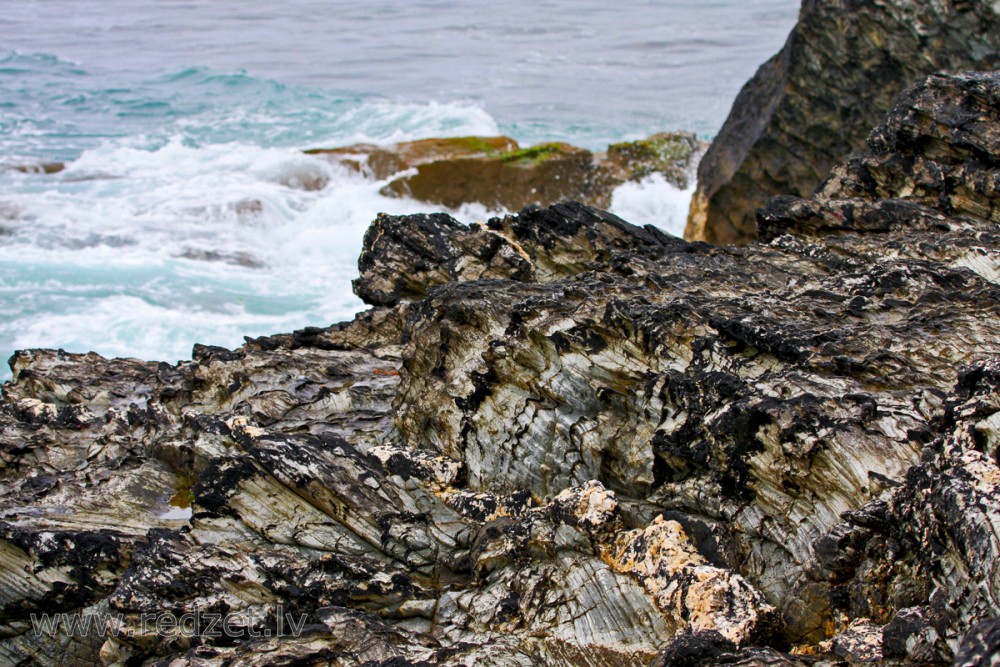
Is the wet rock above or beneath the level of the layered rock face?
beneath

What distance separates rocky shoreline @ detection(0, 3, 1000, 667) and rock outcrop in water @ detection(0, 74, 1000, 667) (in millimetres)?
26

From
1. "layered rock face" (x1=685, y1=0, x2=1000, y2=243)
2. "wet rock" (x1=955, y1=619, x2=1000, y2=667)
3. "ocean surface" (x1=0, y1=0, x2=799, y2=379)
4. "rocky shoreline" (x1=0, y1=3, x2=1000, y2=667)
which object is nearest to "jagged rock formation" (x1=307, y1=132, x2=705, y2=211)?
"ocean surface" (x1=0, y1=0, x2=799, y2=379)

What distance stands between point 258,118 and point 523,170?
53.8 feet

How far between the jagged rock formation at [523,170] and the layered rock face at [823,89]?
8.54m

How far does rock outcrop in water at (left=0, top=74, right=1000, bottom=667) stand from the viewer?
262 inches

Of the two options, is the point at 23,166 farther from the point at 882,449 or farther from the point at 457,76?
the point at 882,449

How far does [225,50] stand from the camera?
2036 inches

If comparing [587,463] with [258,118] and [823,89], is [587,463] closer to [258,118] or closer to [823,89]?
[823,89]

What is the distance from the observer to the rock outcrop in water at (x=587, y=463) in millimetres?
6656

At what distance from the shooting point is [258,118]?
39875 mm

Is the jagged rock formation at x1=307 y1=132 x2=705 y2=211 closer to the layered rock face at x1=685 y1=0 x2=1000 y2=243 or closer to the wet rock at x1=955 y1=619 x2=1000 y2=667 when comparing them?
the layered rock face at x1=685 y1=0 x2=1000 y2=243

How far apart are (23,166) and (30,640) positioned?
90.5 feet

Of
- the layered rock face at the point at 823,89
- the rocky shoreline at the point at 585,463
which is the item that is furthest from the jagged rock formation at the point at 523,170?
the rocky shoreline at the point at 585,463

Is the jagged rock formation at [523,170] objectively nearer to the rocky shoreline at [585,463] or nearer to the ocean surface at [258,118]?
the ocean surface at [258,118]
